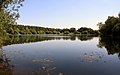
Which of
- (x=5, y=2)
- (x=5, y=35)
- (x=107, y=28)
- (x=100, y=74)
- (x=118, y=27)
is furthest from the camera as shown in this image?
(x=107, y=28)

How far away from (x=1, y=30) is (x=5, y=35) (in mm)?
1248

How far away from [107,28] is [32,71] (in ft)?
312

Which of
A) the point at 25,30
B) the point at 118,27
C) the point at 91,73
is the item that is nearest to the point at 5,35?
the point at 91,73

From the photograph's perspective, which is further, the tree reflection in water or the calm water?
the tree reflection in water

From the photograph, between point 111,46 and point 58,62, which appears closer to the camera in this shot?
point 58,62

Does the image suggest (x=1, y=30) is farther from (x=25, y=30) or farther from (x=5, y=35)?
(x=25, y=30)

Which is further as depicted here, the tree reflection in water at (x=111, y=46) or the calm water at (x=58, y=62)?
the tree reflection in water at (x=111, y=46)

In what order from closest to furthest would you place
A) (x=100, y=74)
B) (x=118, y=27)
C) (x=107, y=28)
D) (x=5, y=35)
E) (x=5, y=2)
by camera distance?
(x=100, y=74) < (x=5, y=2) < (x=5, y=35) < (x=118, y=27) < (x=107, y=28)

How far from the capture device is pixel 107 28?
110 meters

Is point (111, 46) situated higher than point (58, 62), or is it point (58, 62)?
point (111, 46)

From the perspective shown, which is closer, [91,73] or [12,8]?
[91,73]

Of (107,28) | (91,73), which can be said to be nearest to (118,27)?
(107,28)

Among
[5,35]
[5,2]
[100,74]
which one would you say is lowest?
[100,74]

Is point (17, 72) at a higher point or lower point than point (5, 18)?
lower
